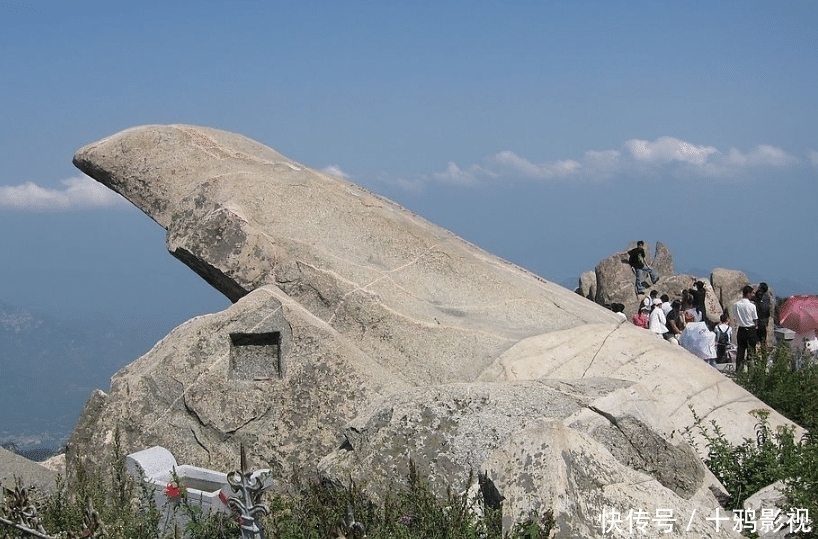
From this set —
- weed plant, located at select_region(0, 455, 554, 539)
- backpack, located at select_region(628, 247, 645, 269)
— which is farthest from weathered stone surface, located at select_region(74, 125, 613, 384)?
backpack, located at select_region(628, 247, 645, 269)

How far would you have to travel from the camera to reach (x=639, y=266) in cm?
2398

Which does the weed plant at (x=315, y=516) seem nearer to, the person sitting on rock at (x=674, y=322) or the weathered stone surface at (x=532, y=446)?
the weathered stone surface at (x=532, y=446)

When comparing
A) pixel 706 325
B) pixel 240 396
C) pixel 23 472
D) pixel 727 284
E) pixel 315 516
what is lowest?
pixel 23 472

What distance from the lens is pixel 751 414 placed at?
811 cm

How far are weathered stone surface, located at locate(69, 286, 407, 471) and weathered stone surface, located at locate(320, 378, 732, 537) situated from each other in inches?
51.2

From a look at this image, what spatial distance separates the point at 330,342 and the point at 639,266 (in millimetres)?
16766

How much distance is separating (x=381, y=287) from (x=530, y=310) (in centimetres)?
137

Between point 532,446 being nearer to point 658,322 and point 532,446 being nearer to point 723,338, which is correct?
point 658,322

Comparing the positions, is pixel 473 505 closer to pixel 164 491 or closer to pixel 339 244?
pixel 164 491

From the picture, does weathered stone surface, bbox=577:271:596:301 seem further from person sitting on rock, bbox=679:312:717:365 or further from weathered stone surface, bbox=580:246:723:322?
person sitting on rock, bbox=679:312:717:365

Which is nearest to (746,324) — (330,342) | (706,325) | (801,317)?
(706,325)

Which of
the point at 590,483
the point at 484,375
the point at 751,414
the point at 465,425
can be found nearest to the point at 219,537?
the point at 465,425

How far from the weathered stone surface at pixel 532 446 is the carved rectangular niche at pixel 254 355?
1.64 metres

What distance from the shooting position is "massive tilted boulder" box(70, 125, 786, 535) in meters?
8.09
